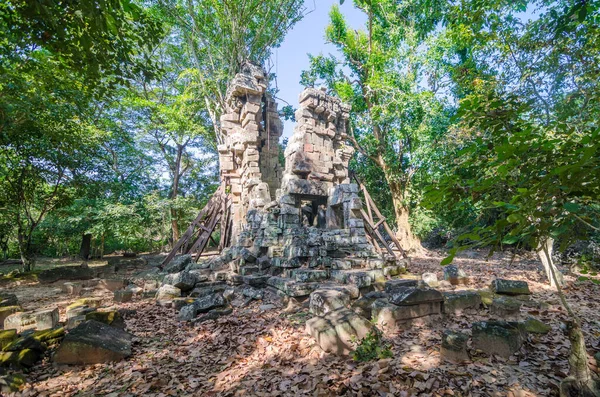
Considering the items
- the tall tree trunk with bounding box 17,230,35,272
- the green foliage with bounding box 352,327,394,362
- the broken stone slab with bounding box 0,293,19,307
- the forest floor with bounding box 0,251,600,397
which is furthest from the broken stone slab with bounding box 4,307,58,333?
the tall tree trunk with bounding box 17,230,35,272

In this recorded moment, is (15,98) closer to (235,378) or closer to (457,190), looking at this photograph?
(235,378)

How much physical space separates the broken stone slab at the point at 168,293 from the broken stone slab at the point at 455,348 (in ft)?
19.5

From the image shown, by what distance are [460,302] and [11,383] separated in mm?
6106

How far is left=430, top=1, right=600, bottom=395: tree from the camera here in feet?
5.33

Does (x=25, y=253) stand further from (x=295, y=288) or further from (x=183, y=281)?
(x=295, y=288)

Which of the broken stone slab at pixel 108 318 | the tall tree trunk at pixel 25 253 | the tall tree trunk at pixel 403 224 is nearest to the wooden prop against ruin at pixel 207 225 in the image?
the tall tree trunk at pixel 25 253

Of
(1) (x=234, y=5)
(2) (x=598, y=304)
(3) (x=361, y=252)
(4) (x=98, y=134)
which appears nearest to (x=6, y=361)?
(3) (x=361, y=252)

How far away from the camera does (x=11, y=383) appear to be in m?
2.91

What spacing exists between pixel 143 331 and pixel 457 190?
5.43m

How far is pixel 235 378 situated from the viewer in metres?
3.19

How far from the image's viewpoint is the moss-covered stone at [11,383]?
2.85 metres

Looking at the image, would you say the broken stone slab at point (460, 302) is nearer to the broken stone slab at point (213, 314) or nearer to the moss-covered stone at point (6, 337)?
the broken stone slab at point (213, 314)

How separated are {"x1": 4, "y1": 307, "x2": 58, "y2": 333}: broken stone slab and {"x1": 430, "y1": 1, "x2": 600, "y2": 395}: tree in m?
6.37

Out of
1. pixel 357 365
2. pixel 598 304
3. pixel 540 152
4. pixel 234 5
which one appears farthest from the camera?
pixel 234 5
